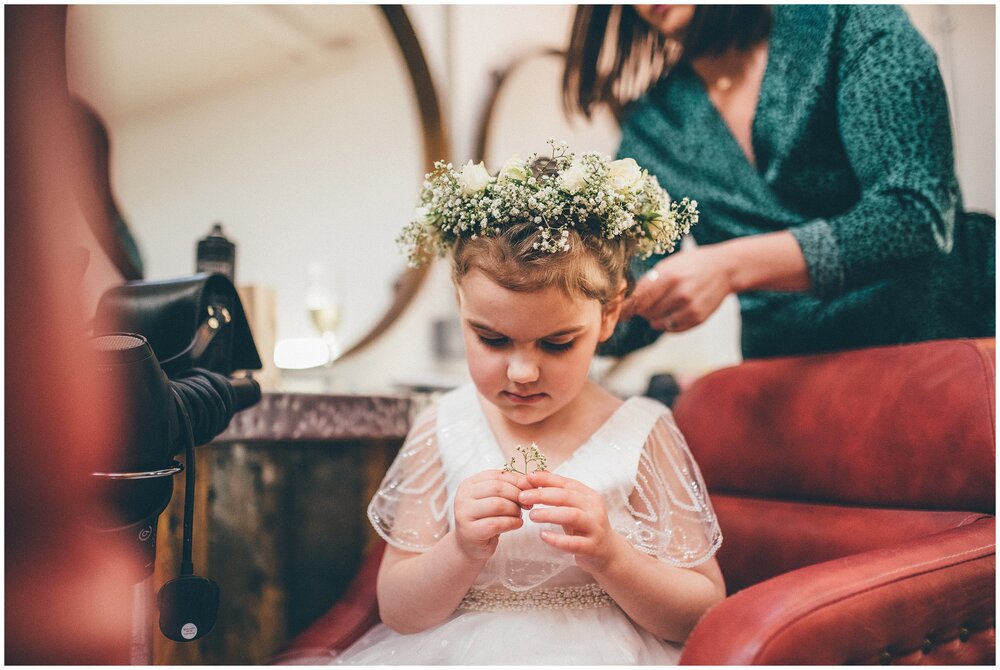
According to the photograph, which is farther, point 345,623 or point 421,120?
point 421,120

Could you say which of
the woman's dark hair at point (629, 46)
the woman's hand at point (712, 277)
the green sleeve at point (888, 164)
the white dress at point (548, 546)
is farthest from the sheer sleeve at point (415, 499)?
the woman's dark hair at point (629, 46)

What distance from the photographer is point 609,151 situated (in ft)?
4.17

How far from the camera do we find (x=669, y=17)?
1131mm

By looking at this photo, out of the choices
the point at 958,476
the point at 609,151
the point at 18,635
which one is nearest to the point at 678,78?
the point at 609,151

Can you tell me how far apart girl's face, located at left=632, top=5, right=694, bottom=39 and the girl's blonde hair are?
55 centimetres

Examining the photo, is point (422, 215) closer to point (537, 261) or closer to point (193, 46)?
point (537, 261)

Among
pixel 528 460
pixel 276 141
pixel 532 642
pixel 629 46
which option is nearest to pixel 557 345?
pixel 528 460

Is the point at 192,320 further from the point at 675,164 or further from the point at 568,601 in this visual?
the point at 675,164

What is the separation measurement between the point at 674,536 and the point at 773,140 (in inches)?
25.2

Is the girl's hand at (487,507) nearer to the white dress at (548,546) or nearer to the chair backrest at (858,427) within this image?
the white dress at (548,546)

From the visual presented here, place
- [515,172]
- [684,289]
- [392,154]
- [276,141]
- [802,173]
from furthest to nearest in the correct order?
[392,154], [276,141], [802,173], [684,289], [515,172]

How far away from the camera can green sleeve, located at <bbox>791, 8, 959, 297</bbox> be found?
2.95 feet

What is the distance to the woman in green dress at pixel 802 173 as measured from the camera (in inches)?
35.8

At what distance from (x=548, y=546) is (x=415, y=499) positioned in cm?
20
